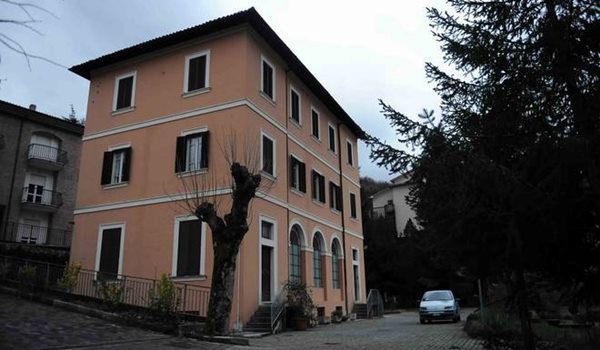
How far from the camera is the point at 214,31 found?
19.5 meters

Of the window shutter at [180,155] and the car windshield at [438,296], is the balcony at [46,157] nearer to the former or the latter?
the window shutter at [180,155]

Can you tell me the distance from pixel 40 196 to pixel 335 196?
18.6m

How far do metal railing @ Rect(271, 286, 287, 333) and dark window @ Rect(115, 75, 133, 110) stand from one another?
9.94m

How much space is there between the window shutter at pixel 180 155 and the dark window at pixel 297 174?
15.8ft

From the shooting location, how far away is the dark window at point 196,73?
64.3ft

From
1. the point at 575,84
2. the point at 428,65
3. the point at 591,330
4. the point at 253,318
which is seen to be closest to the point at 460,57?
the point at 428,65

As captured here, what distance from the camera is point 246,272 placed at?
16.8 m

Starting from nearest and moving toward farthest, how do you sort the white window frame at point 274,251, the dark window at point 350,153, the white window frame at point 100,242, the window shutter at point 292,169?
1. the white window frame at point 274,251
2. the white window frame at point 100,242
3. the window shutter at point 292,169
4. the dark window at point 350,153

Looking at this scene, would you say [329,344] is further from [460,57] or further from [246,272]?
[460,57]

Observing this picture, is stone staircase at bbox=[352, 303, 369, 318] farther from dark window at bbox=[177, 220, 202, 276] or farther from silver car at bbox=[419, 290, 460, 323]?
dark window at bbox=[177, 220, 202, 276]

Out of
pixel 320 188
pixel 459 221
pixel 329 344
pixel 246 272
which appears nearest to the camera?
pixel 459 221

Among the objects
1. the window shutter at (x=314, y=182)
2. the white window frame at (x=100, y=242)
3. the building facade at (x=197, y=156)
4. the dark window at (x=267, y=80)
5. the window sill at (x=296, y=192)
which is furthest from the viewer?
the window shutter at (x=314, y=182)

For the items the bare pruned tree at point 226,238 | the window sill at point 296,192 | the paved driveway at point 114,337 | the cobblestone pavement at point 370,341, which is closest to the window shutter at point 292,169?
the window sill at point 296,192

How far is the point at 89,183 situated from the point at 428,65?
52.8ft
